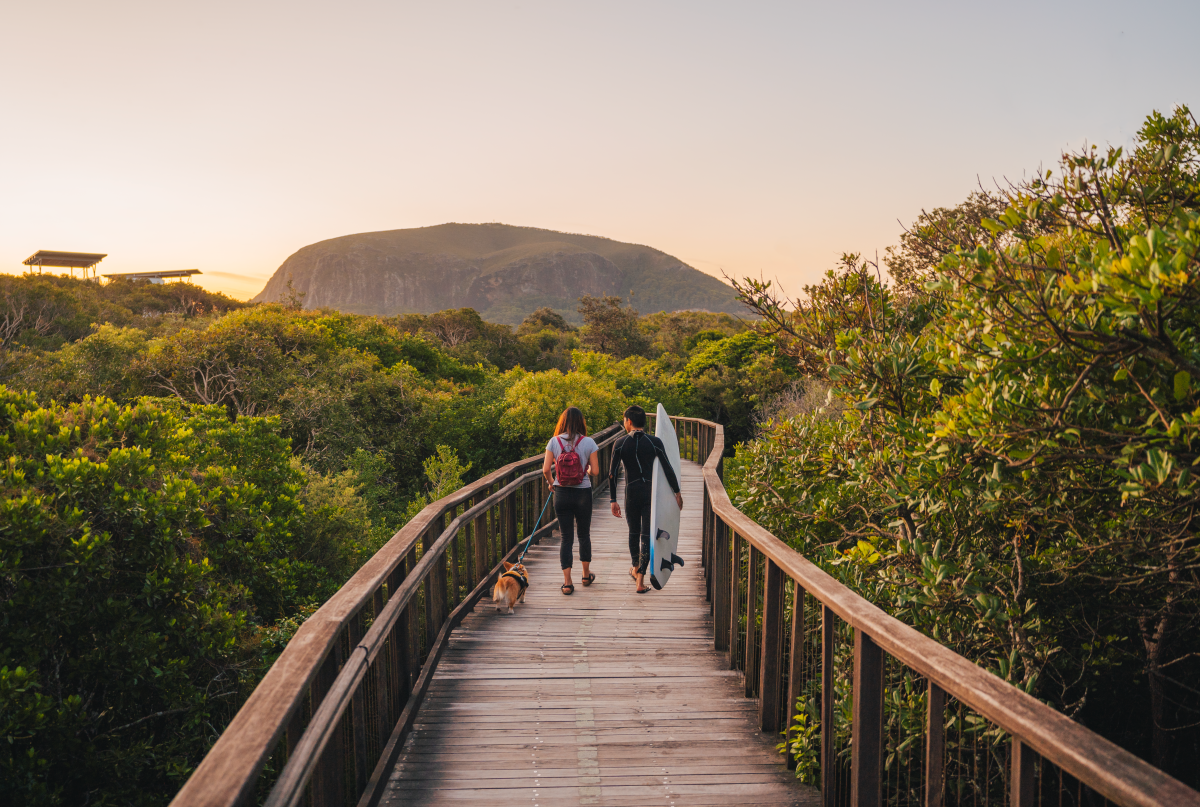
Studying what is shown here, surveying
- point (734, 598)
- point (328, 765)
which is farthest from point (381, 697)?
point (734, 598)

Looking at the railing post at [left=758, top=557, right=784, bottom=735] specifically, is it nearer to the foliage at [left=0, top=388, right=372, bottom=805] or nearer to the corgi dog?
the corgi dog

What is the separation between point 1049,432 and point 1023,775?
4.64ft

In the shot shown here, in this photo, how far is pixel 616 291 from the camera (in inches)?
5822

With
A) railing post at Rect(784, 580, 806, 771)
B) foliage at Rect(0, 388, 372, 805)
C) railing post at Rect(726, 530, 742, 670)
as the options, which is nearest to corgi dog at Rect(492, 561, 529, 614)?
railing post at Rect(726, 530, 742, 670)

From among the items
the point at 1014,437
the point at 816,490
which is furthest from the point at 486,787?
the point at 816,490

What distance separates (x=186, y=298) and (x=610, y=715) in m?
54.6

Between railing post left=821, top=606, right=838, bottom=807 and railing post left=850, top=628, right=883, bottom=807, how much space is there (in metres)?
0.29

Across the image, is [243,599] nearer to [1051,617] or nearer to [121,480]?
[121,480]

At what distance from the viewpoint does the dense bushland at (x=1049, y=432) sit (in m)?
Answer: 2.18

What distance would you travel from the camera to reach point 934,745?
6.51 feet

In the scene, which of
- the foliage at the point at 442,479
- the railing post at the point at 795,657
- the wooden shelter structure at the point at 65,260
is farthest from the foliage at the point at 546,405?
the wooden shelter structure at the point at 65,260

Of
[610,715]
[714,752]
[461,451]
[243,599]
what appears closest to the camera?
[714,752]

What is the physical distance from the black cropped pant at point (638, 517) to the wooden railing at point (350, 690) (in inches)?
48.8

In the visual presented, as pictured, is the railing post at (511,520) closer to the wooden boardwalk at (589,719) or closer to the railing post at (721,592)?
the wooden boardwalk at (589,719)
